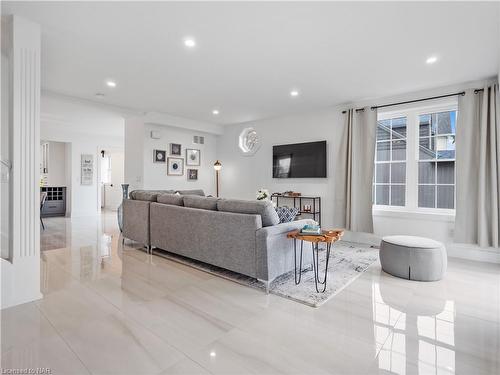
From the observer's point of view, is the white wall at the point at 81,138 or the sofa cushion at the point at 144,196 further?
the white wall at the point at 81,138

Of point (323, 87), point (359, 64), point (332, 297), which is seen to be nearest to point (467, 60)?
point (359, 64)

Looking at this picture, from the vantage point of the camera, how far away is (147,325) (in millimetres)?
2141

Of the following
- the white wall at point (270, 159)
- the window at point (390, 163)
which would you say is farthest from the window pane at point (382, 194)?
the white wall at point (270, 159)

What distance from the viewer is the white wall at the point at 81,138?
6.49 meters

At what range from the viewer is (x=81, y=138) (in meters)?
8.16

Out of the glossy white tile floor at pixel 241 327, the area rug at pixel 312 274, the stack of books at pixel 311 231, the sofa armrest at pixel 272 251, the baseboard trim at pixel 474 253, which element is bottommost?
the glossy white tile floor at pixel 241 327

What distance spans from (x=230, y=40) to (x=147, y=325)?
2.79 m

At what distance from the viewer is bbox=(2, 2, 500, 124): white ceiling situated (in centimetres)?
239

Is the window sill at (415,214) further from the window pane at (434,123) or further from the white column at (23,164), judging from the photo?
the white column at (23,164)

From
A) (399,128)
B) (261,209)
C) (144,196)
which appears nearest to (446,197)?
(399,128)

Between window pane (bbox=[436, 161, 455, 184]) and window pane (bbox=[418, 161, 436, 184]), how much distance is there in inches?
2.7

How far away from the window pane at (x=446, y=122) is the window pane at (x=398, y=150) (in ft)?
1.84

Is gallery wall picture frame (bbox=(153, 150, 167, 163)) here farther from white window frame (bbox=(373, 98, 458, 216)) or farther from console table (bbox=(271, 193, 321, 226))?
white window frame (bbox=(373, 98, 458, 216))

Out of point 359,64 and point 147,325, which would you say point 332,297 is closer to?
point 147,325
